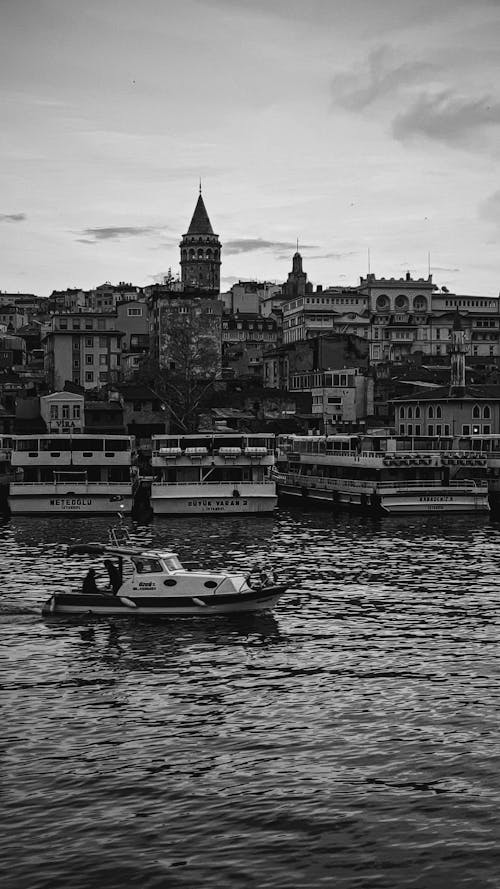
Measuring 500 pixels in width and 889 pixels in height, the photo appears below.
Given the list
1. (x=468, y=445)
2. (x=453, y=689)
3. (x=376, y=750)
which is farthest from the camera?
(x=468, y=445)

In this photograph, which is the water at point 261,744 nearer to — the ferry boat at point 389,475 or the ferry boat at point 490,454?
the ferry boat at point 389,475

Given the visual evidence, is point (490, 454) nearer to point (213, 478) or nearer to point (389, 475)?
point (389, 475)

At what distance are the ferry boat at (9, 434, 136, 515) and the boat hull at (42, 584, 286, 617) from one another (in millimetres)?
32633

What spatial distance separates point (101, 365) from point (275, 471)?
5084 centimetres

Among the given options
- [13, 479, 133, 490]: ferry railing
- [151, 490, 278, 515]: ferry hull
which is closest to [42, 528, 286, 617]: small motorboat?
[151, 490, 278, 515]: ferry hull

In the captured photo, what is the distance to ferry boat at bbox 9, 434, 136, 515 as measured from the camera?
71000 millimetres

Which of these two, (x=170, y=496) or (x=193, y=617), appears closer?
(x=193, y=617)

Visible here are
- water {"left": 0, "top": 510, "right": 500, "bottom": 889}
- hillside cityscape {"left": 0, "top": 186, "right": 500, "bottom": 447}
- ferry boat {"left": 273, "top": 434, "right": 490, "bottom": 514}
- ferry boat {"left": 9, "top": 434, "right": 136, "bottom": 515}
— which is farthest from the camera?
hillside cityscape {"left": 0, "top": 186, "right": 500, "bottom": 447}

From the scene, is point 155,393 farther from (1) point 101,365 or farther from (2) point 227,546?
(2) point 227,546

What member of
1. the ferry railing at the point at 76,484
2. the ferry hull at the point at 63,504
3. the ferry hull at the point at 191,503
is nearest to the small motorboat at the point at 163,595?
the ferry hull at the point at 191,503

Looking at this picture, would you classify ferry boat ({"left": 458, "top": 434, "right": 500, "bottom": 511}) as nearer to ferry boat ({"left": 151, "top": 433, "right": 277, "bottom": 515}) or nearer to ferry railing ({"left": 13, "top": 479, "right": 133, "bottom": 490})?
ferry boat ({"left": 151, "top": 433, "right": 277, "bottom": 515})

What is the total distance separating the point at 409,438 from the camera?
8512cm

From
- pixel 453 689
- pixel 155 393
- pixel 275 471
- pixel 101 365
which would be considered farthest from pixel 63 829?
pixel 101 365

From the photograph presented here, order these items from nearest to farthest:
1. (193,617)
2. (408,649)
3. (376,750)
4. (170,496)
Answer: (376,750) → (408,649) → (193,617) → (170,496)
